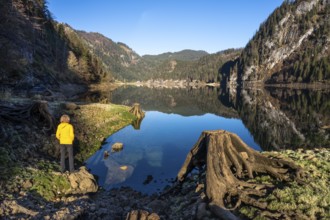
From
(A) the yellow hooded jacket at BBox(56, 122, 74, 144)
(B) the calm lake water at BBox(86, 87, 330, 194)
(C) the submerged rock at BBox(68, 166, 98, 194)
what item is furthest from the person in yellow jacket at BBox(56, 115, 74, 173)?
(B) the calm lake water at BBox(86, 87, 330, 194)

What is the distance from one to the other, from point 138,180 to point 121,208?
6.32 metres

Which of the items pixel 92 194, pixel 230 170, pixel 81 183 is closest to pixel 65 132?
pixel 81 183

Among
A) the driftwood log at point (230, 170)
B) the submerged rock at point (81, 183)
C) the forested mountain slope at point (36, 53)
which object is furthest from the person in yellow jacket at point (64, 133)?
the forested mountain slope at point (36, 53)

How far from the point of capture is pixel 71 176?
16.9 metres

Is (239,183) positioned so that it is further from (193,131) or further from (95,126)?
(193,131)

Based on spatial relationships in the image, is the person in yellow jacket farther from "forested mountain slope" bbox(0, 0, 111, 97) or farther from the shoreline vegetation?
"forested mountain slope" bbox(0, 0, 111, 97)

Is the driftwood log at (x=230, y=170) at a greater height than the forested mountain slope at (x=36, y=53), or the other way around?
the forested mountain slope at (x=36, y=53)

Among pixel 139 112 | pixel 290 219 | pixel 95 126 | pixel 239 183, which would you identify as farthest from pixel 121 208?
pixel 139 112

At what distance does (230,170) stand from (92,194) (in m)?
8.30

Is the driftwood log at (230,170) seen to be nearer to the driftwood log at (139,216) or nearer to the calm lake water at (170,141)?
the driftwood log at (139,216)

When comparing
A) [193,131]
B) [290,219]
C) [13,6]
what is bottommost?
[193,131]

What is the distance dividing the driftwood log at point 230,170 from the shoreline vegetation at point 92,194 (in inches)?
15.2

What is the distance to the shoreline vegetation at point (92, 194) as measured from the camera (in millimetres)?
10953

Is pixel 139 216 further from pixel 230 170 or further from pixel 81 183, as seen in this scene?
pixel 81 183
